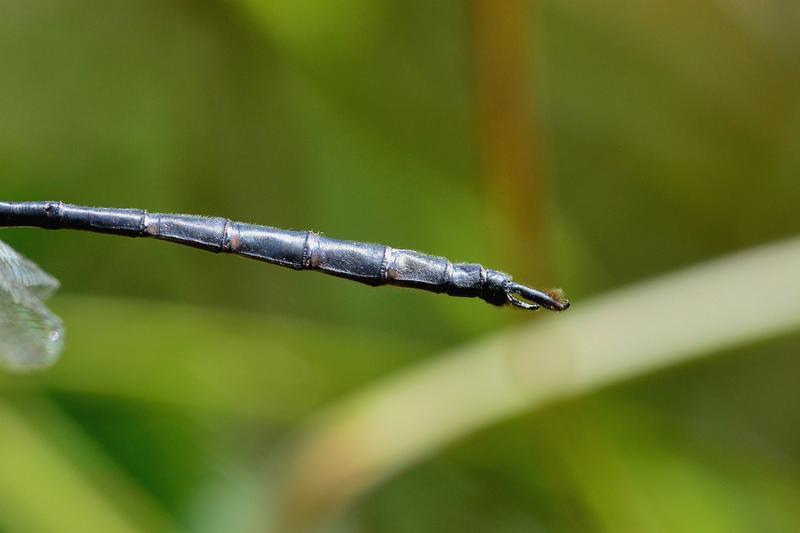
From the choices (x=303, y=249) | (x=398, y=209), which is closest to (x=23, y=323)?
(x=303, y=249)

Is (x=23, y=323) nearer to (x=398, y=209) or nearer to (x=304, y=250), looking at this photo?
(x=304, y=250)

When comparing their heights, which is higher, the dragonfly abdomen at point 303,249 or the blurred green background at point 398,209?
the blurred green background at point 398,209

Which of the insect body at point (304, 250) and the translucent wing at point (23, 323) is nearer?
the insect body at point (304, 250)

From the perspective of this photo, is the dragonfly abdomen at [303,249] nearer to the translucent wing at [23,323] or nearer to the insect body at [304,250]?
the insect body at [304,250]

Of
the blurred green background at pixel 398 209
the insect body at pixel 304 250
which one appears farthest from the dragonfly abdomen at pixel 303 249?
the blurred green background at pixel 398 209

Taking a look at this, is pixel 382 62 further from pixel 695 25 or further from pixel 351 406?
pixel 351 406

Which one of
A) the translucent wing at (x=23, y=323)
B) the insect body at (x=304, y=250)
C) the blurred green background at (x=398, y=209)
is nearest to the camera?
the insect body at (x=304, y=250)

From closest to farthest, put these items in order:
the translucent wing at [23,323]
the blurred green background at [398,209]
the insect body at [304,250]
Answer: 1. the insect body at [304,250]
2. the translucent wing at [23,323]
3. the blurred green background at [398,209]
